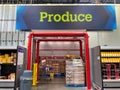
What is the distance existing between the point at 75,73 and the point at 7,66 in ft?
10.9

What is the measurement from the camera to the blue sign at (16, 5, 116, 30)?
9.30m

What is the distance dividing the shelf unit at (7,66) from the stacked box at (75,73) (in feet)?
9.55

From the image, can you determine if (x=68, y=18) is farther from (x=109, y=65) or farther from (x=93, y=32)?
(x=109, y=65)

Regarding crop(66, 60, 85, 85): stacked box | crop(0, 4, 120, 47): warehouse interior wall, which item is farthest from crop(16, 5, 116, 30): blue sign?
crop(66, 60, 85, 85): stacked box

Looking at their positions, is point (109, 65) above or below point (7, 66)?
above

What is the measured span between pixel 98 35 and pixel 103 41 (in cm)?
41

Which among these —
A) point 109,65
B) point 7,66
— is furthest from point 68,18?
point 7,66

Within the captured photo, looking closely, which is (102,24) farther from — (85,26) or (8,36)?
(8,36)

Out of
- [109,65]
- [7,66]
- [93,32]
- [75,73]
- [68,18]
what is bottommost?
[75,73]

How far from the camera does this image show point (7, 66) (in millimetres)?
7605

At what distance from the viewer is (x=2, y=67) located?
24.9 feet

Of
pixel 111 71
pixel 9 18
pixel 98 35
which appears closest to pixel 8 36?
pixel 9 18

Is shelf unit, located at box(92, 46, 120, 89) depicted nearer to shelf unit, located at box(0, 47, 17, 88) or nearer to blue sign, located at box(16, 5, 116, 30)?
blue sign, located at box(16, 5, 116, 30)

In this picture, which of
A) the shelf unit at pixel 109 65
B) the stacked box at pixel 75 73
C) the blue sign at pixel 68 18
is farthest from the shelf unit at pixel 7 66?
the shelf unit at pixel 109 65
